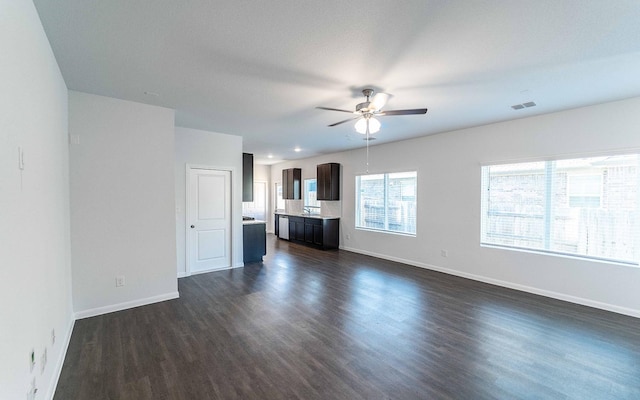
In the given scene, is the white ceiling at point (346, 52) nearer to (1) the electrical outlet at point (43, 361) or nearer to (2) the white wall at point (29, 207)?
(2) the white wall at point (29, 207)

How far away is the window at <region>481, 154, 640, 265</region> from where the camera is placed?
355 cm

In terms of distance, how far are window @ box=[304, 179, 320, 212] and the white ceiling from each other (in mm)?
5277

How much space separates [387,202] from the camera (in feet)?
21.8

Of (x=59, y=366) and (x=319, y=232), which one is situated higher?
(x=319, y=232)

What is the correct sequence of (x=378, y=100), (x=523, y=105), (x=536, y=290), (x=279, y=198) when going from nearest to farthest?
1. (x=378, y=100)
2. (x=523, y=105)
3. (x=536, y=290)
4. (x=279, y=198)

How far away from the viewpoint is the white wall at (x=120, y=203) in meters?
3.32

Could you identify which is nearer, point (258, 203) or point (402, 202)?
point (402, 202)

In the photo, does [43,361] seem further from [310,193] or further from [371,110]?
[310,193]

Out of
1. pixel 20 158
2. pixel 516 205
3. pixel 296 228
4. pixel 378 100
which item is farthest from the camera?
pixel 296 228

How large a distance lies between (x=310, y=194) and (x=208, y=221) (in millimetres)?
4429

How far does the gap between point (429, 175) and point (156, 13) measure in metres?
5.15

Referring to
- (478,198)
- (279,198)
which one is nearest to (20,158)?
(478,198)

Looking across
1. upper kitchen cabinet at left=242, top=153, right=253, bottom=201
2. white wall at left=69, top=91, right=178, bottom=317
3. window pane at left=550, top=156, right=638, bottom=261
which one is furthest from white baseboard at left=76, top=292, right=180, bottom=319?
window pane at left=550, top=156, right=638, bottom=261

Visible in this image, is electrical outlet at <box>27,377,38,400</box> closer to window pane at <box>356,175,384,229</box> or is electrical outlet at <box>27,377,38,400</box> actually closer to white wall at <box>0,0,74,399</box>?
white wall at <box>0,0,74,399</box>
